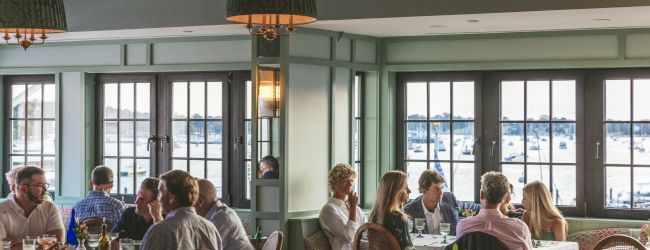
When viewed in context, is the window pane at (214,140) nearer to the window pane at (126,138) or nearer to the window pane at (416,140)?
the window pane at (126,138)

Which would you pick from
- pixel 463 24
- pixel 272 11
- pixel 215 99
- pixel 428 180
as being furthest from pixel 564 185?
A: pixel 272 11

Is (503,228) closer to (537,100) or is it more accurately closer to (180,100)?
(537,100)

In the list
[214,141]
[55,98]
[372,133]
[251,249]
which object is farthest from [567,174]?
[55,98]

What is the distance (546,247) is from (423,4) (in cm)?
231

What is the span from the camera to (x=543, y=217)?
25.5 ft

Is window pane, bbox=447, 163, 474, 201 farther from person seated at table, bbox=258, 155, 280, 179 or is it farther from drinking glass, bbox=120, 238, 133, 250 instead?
drinking glass, bbox=120, 238, 133, 250

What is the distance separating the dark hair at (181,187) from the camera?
493 centimetres

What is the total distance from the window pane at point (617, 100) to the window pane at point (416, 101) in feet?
6.11

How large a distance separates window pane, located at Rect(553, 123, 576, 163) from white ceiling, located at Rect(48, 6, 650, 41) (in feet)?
3.35

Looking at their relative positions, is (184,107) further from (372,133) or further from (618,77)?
(618,77)

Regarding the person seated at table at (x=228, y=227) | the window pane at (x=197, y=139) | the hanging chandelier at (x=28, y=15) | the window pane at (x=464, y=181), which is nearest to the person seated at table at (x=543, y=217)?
the window pane at (x=464, y=181)

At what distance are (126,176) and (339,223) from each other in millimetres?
3568

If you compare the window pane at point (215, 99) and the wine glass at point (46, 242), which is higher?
the window pane at point (215, 99)

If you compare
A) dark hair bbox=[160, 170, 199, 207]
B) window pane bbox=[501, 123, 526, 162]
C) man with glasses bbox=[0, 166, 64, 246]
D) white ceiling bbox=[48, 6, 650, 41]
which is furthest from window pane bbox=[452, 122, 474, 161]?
dark hair bbox=[160, 170, 199, 207]
